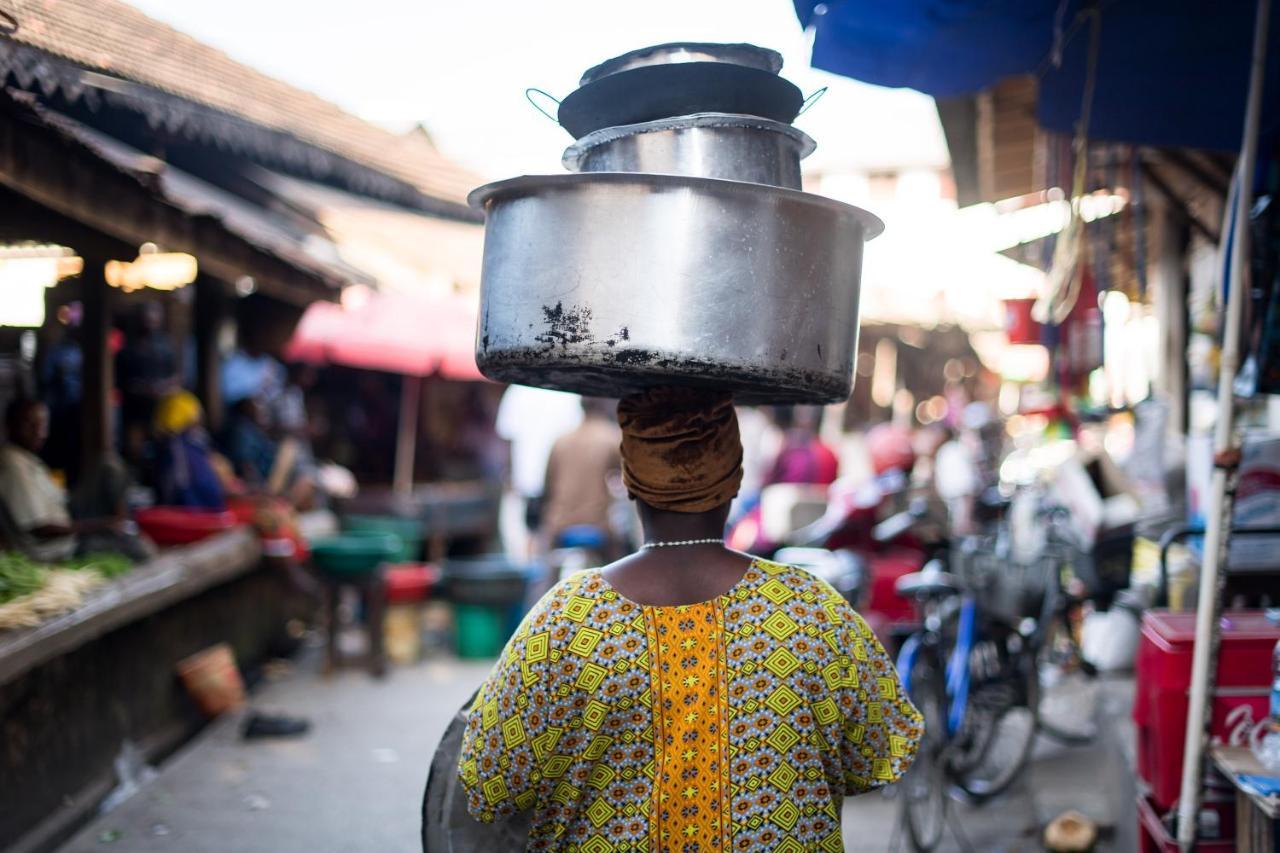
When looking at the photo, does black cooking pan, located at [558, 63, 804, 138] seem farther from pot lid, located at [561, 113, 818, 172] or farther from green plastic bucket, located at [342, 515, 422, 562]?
green plastic bucket, located at [342, 515, 422, 562]

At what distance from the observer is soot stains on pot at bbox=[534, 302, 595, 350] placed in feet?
7.29

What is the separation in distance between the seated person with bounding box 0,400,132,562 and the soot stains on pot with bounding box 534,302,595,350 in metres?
4.39

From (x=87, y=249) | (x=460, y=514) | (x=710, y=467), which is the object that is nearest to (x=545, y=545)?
(x=460, y=514)

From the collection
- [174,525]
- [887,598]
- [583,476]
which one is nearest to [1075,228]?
[887,598]

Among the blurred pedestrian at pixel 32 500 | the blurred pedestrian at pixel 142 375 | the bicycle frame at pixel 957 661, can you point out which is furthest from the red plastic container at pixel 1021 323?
the blurred pedestrian at pixel 32 500

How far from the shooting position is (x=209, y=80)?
1021 cm

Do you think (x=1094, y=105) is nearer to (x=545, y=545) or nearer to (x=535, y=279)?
(x=535, y=279)

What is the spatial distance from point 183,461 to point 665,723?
6486 mm

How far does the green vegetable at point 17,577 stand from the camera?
15.5 feet

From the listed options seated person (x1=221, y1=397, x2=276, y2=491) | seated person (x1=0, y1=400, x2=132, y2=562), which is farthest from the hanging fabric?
seated person (x1=221, y1=397, x2=276, y2=491)

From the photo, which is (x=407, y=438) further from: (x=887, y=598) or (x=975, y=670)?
(x=975, y=670)

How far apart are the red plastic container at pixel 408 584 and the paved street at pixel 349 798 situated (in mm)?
1742

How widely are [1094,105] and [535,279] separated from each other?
325cm

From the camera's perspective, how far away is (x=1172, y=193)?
7.41 meters
